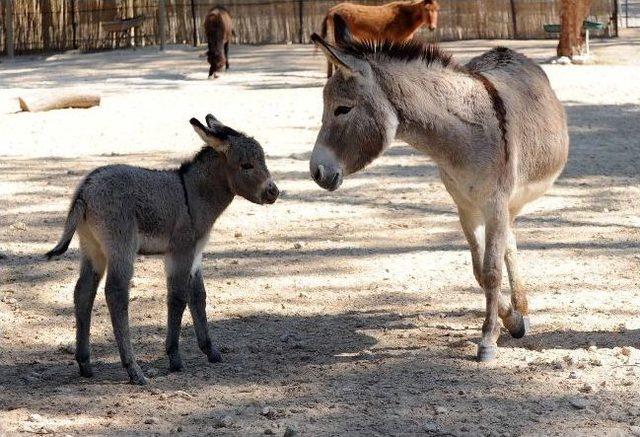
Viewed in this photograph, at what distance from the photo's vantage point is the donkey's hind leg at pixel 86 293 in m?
5.59

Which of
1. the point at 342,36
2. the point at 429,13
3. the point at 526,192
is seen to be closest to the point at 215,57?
the point at 429,13

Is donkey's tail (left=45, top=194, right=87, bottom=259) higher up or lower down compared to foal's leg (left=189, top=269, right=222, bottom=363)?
higher up

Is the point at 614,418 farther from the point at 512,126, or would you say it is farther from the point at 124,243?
the point at 124,243

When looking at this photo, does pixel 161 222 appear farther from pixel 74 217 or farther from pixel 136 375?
pixel 136 375

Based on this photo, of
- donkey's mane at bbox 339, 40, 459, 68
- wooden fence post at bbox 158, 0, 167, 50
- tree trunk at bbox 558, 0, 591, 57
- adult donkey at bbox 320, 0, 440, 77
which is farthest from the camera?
wooden fence post at bbox 158, 0, 167, 50

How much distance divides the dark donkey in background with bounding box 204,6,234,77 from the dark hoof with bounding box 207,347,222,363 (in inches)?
625

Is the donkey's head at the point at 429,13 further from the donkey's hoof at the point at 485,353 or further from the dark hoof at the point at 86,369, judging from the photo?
the dark hoof at the point at 86,369

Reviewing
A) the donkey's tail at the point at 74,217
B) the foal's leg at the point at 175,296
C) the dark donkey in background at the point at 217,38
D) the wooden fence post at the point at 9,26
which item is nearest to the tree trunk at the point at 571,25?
the dark donkey in background at the point at 217,38

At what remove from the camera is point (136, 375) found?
214 inches

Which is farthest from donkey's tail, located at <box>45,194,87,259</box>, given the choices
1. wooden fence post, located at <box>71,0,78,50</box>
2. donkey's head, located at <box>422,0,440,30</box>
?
wooden fence post, located at <box>71,0,78,50</box>

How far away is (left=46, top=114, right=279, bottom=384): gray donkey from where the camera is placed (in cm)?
542

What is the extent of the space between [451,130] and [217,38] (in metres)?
16.6

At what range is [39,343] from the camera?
625 cm

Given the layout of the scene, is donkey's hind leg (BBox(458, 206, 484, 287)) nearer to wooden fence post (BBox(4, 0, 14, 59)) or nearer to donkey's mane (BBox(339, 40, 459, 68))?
donkey's mane (BBox(339, 40, 459, 68))
